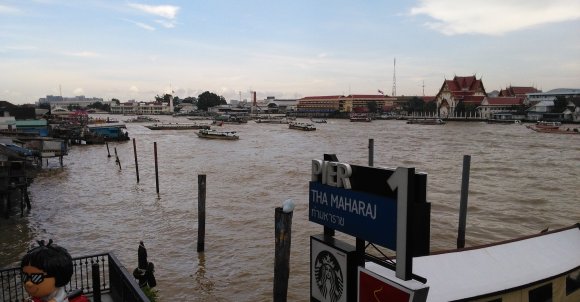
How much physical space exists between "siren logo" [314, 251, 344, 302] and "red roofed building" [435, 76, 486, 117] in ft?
448

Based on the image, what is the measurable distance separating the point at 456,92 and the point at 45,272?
14303 cm

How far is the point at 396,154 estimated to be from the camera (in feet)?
145

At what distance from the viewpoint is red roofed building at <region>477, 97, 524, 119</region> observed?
12000cm

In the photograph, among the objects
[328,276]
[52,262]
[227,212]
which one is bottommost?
[227,212]

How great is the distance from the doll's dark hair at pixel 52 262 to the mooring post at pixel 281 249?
421 centimetres

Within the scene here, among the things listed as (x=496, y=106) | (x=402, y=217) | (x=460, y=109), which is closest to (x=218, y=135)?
(x=402, y=217)

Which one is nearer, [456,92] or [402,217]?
[402,217]

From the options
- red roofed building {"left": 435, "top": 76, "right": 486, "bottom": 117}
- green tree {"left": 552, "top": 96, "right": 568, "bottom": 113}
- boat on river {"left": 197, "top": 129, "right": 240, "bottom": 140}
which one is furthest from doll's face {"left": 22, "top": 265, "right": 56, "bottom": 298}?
red roofed building {"left": 435, "top": 76, "right": 486, "bottom": 117}

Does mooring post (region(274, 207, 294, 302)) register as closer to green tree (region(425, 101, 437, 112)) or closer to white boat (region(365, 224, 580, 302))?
white boat (region(365, 224, 580, 302))

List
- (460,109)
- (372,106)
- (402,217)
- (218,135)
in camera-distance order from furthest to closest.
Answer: (372,106), (460,109), (218,135), (402,217)

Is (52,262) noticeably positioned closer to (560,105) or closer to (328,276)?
(328,276)

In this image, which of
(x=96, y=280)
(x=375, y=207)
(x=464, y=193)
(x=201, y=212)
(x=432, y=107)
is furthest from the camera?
(x=432, y=107)

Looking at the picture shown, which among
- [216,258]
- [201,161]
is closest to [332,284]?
[216,258]

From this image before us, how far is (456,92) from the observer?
135000 millimetres
